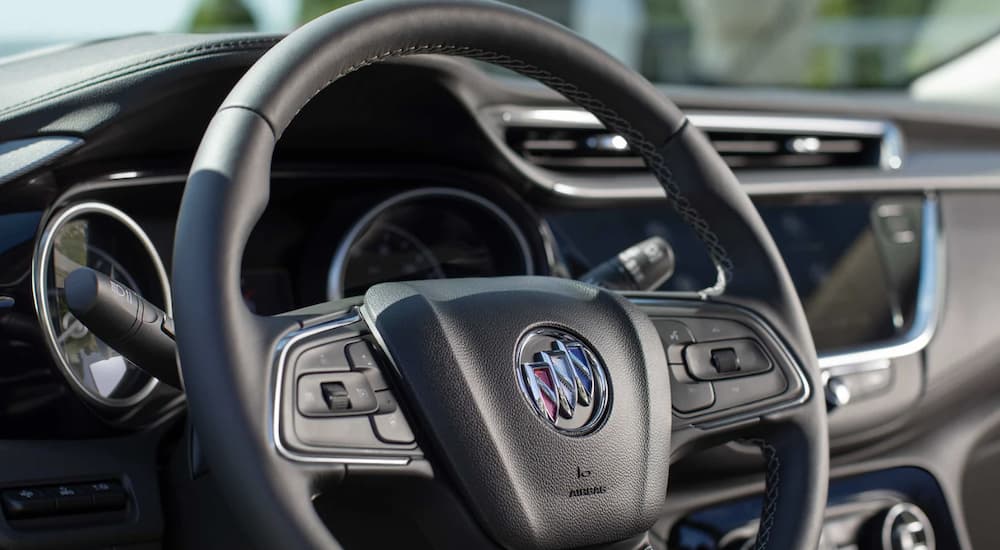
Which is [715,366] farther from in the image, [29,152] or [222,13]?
[222,13]

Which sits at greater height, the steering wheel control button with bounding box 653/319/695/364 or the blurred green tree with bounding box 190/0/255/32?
the blurred green tree with bounding box 190/0/255/32

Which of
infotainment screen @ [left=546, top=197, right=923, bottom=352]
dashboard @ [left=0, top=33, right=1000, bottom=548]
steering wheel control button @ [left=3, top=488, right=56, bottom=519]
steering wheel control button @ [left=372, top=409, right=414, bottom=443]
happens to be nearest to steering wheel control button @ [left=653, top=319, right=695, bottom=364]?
steering wheel control button @ [left=372, top=409, right=414, bottom=443]

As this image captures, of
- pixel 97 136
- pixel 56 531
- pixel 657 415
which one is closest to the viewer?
pixel 657 415

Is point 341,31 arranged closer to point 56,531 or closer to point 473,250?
point 56,531

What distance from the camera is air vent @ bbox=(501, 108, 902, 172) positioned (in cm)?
204

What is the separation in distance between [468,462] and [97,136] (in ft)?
2.35

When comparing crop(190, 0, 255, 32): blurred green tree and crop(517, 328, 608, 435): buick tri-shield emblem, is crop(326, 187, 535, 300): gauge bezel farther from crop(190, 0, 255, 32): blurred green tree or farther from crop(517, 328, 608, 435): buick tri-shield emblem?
crop(190, 0, 255, 32): blurred green tree

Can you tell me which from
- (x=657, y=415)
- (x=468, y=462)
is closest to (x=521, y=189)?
(x=657, y=415)

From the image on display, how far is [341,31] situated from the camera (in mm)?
1192

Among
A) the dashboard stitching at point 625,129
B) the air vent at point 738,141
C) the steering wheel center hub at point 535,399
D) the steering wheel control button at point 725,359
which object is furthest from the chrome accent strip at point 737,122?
the steering wheel center hub at point 535,399

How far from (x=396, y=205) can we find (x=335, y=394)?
86cm

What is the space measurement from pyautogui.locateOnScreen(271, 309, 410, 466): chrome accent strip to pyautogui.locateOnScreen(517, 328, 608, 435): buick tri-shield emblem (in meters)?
0.16

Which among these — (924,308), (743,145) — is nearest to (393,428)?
(743,145)

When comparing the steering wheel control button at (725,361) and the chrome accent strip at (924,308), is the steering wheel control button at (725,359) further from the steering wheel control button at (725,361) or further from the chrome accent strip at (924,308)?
the chrome accent strip at (924,308)
